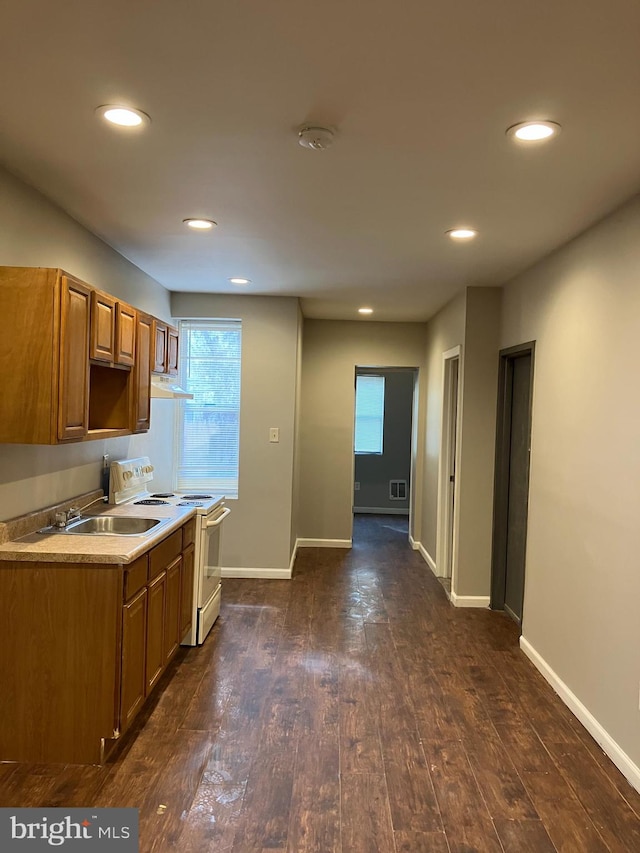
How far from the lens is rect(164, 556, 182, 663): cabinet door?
10.5 ft

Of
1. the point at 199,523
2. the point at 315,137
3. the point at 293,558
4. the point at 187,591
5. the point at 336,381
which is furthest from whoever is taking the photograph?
the point at 336,381

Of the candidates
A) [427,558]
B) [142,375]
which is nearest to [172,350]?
[142,375]

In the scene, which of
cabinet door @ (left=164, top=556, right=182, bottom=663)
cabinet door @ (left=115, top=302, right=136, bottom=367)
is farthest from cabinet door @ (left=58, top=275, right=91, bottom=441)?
cabinet door @ (left=164, top=556, right=182, bottom=663)

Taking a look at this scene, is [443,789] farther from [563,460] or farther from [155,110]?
[155,110]

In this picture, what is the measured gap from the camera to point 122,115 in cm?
204

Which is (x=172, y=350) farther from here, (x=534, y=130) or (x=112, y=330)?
(x=534, y=130)

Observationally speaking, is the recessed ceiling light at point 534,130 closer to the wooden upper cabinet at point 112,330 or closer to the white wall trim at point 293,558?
the wooden upper cabinet at point 112,330

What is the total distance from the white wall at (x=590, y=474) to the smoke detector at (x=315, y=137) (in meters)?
1.42

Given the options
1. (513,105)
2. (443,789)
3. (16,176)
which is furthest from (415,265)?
(443,789)

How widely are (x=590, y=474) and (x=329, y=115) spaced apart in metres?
2.08

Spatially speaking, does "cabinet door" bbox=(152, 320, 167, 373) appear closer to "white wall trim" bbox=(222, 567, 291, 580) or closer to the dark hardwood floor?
the dark hardwood floor

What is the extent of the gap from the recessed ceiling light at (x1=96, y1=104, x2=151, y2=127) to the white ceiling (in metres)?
0.04

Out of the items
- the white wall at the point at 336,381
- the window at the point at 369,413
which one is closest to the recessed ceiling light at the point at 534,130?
the white wall at the point at 336,381

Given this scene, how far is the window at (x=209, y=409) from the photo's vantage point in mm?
5445
